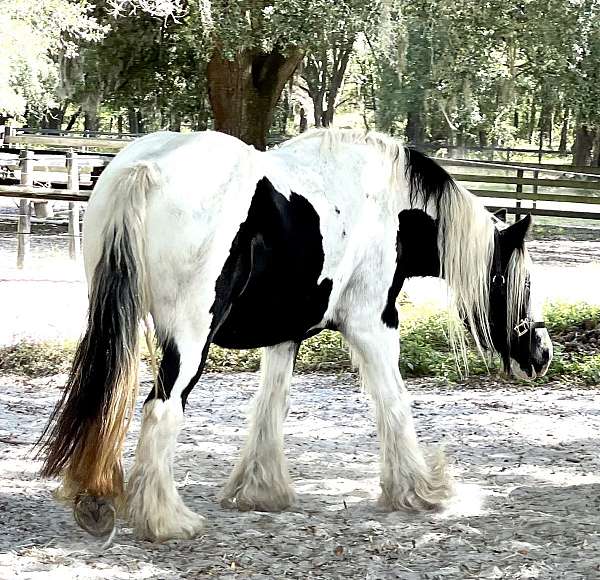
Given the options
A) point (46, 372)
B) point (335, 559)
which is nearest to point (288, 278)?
point (335, 559)

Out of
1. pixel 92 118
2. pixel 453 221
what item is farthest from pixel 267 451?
pixel 92 118

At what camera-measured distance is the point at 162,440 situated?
321cm

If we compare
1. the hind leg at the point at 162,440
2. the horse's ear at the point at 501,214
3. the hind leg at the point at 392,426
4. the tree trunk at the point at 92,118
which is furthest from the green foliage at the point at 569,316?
the tree trunk at the point at 92,118

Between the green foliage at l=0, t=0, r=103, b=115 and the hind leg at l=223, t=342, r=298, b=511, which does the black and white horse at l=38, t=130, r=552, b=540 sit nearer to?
the hind leg at l=223, t=342, r=298, b=511

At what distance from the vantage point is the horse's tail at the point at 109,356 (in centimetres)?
311

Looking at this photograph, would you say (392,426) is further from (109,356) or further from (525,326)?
(109,356)

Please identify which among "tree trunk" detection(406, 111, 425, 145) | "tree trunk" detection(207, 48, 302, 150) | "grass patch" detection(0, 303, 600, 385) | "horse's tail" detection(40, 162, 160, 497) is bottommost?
"grass patch" detection(0, 303, 600, 385)

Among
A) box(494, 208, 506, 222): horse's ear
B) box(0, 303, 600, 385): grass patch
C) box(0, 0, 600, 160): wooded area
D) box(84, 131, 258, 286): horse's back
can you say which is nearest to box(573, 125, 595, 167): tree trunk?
box(0, 0, 600, 160): wooded area

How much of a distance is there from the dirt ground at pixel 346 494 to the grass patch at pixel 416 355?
205 mm

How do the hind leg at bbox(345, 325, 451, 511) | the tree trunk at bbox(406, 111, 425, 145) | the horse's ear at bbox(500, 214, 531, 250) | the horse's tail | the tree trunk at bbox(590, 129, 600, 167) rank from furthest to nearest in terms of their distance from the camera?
the tree trunk at bbox(590, 129, 600, 167)
the tree trunk at bbox(406, 111, 425, 145)
the horse's ear at bbox(500, 214, 531, 250)
the hind leg at bbox(345, 325, 451, 511)
the horse's tail

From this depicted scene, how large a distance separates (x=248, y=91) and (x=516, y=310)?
618 centimetres

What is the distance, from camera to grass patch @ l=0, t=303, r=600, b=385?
6.77 metres

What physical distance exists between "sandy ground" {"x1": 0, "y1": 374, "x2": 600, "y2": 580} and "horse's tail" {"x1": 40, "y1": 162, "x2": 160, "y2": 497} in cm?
37

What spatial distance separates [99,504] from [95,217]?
1064 millimetres
